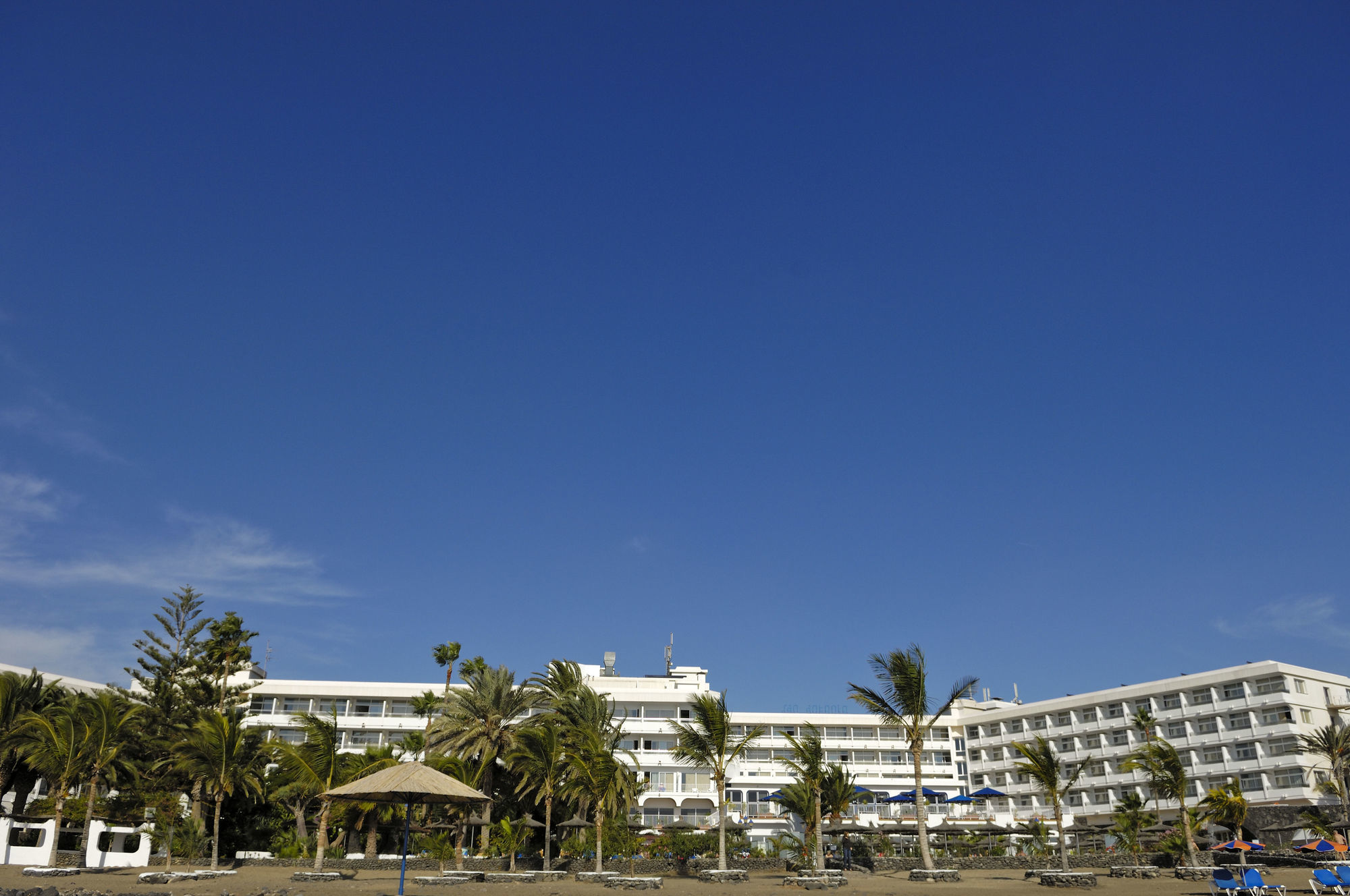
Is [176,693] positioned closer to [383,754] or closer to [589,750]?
[383,754]

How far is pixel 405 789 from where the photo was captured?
17.7m

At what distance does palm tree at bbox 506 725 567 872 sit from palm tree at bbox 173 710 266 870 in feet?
39.0

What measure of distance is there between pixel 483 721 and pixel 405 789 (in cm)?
2847

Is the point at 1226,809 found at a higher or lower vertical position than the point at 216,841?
lower

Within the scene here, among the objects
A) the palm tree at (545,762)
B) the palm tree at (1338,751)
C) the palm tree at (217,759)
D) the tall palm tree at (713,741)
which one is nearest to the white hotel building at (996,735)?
the palm tree at (1338,751)

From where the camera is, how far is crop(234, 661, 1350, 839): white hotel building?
197 ft

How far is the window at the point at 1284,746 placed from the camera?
58125 mm

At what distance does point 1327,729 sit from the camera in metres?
51.8

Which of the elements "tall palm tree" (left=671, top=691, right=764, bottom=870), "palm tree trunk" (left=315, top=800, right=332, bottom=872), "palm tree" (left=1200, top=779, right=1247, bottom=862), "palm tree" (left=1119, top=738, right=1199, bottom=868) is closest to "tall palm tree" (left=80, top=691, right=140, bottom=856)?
"palm tree trunk" (left=315, top=800, right=332, bottom=872)

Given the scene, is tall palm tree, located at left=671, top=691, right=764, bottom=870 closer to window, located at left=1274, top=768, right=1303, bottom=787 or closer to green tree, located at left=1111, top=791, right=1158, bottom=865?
green tree, located at left=1111, top=791, right=1158, bottom=865

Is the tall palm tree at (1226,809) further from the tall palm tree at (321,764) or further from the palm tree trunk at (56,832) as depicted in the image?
the palm tree trunk at (56,832)

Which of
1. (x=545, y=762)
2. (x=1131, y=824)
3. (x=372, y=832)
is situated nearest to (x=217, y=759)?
(x=372, y=832)

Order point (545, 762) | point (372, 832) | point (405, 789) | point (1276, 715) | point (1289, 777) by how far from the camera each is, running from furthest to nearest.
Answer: point (1276, 715) < point (1289, 777) < point (372, 832) < point (545, 762) < point (405, 789)

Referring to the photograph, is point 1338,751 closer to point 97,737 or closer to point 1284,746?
point 1284,746
